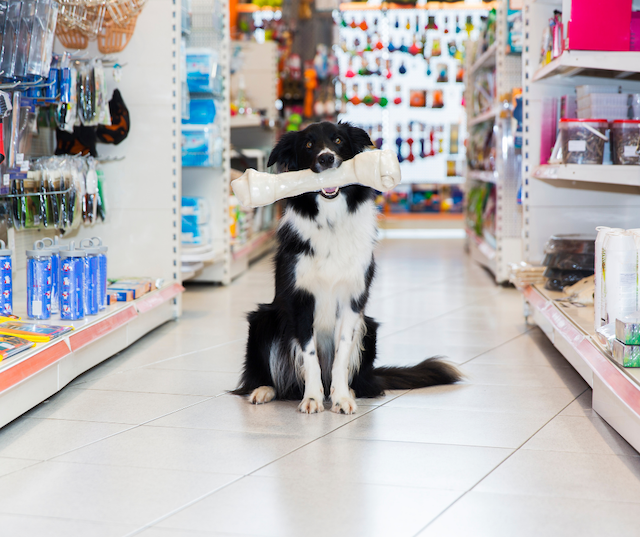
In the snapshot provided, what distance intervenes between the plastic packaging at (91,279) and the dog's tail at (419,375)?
4.06ft

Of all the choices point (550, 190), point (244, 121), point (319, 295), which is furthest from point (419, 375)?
point (244, 121)

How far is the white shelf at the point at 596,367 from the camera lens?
6.85ft

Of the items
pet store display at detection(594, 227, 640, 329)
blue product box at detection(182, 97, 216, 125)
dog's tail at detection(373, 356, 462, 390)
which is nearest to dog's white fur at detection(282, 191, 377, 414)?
dog's tail at detection(373, 356, 462, 390)

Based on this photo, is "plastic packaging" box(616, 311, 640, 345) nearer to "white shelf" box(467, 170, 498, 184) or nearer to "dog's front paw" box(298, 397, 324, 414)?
"dog's front paw" box(298, 397, 324, 414)

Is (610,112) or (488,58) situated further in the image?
(488,58)

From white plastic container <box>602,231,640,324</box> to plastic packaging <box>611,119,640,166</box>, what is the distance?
2.48 ft

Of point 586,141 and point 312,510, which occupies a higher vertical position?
point 586,141

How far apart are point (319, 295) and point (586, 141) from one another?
1.49m

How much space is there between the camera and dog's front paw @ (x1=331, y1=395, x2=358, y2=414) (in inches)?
99.3

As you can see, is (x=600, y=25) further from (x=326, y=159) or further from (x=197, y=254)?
(x=197, y=254)

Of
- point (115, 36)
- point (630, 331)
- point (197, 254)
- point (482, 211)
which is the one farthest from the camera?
point (482, 211)

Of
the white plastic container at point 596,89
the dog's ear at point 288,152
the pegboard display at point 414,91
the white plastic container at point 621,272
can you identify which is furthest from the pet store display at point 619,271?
the pegboard display at point 414,91

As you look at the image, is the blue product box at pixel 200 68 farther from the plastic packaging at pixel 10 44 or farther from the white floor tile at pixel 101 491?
the white floor tile at pixel 101 491

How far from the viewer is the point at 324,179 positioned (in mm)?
2480
